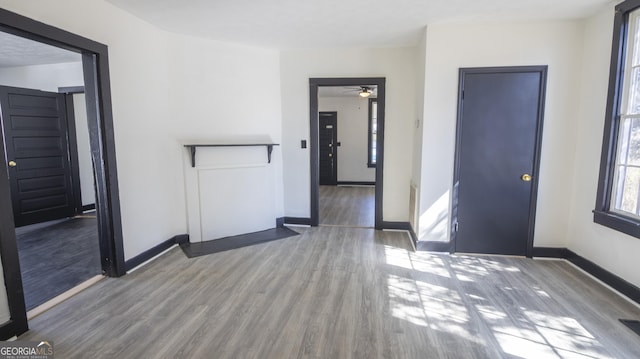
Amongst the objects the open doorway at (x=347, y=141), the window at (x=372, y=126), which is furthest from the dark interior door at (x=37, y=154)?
the window at (x=372, y=126)

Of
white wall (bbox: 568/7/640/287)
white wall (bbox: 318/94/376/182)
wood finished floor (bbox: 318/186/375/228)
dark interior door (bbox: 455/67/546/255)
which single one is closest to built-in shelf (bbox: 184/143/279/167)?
wood finished floor (bbox: 318/186/375/228)

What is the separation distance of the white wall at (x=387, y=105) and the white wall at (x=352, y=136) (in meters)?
4.18

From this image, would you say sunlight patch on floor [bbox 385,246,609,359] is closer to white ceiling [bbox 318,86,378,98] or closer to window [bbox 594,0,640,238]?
window [bbox 594,0,640,238]

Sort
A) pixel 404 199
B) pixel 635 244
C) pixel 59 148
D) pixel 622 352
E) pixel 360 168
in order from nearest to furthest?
pixel 622 352 < pixel 635 244 < pixel 404 199 < pixel 59 148 < pixel 360 168

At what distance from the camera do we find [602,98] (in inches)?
119

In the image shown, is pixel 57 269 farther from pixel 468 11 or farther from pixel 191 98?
pixel 468 11

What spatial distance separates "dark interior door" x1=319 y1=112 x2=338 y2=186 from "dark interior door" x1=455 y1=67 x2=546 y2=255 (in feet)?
17.7

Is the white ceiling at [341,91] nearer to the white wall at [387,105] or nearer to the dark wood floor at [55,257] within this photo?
the white wall at [387,105]

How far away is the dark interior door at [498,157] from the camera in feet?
11.2

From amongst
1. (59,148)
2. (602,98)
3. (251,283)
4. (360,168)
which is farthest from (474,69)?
(59,148)

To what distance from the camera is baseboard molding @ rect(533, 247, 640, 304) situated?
2.67 metres

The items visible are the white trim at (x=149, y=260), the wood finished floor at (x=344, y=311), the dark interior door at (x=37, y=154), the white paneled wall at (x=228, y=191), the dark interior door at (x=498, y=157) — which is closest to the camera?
the wood finished floor at (x=344, y=311)

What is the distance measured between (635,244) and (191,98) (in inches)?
182

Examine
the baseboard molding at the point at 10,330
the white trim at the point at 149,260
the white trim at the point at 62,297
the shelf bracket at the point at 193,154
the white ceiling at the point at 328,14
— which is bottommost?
the white trim at the point at 62,297
